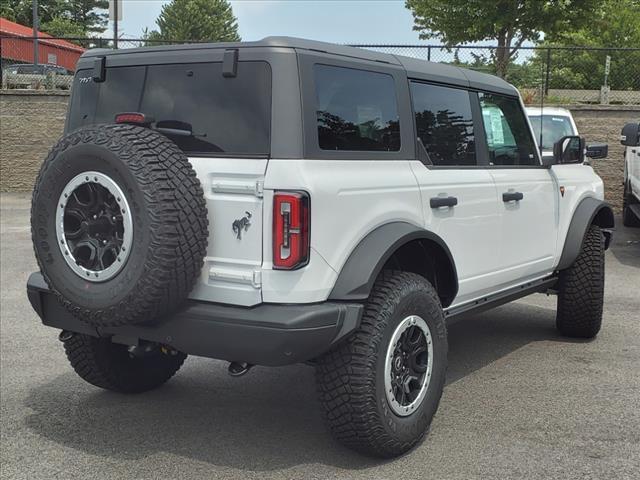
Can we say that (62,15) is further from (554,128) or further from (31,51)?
(554,128)

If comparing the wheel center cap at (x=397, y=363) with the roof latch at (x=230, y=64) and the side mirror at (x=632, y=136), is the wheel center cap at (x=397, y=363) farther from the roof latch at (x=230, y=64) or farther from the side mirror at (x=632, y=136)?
the side mirror at (x=632, y=136)

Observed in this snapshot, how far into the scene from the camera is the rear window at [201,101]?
337 cm

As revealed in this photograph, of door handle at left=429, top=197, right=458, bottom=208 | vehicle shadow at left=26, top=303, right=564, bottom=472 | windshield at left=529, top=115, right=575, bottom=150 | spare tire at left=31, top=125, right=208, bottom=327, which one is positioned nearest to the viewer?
spare tire at left=31, top=125, right=208, bottom=327

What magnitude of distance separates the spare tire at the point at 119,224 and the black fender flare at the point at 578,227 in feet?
10.4

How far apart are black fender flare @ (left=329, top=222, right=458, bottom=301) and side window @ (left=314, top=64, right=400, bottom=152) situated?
1.43 feet

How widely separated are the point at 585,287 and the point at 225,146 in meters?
3.41

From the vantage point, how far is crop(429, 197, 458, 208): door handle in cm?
396

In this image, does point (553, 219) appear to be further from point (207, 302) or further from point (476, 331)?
point (207, 302)

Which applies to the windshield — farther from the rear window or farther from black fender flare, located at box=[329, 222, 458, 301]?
the rear window

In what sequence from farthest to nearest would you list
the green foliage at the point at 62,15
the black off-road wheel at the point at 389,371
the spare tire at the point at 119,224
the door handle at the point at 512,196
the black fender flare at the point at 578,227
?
the green foliage at the point at 62,15
the black fender flare at the point at 578,227
the door handle at the point at 512,196
the black off-road wheel at the point at 389,371
the spare tire at the point at 119,224

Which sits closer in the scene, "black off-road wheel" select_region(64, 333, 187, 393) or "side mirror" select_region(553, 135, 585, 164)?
"black off-road wheel" select_region(64, 333, 187, 393)

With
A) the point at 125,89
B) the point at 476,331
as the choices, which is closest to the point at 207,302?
the point at 125,89

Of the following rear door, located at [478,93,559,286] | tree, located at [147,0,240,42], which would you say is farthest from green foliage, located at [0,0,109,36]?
rear door, located at [478,93,559,286]

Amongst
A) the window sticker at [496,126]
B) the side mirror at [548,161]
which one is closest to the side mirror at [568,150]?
the side mirror at [548,161]
